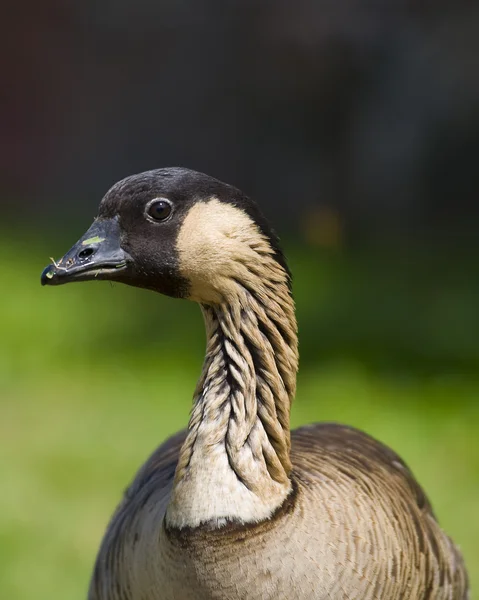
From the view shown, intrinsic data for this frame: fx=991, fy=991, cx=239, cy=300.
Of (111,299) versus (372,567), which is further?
(111,299)

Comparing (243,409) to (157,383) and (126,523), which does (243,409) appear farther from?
(157,383)

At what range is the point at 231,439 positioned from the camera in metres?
2.16

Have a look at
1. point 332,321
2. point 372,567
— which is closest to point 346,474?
point 372,567

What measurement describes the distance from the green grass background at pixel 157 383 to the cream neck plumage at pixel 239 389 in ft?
6.41

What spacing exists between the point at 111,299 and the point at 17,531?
2662 mm

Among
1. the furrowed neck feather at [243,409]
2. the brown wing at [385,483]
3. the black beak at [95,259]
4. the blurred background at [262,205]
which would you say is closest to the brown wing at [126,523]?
the furrowed neck feather at [243,409]

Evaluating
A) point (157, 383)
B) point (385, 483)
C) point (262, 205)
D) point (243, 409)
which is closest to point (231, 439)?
point (243, 409)

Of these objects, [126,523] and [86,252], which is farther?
[126,523]

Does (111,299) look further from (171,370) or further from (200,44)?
(200,44)

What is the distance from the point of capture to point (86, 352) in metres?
5.96

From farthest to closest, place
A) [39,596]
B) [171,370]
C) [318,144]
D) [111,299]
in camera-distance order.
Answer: [318,144]
[111,299]
[171,370]
[39,596]

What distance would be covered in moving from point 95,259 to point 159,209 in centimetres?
18

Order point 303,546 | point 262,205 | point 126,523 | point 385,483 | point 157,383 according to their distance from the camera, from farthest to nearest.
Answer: point 262,205 → point 157,383 → point 385,483 → point 126,523 → point 303,546

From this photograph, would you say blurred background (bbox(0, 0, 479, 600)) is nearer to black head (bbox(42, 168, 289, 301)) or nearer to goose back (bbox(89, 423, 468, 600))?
goose back (bbox(89, 423, 468, 600))
